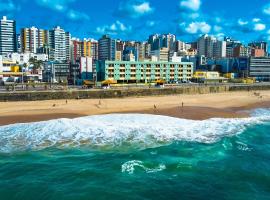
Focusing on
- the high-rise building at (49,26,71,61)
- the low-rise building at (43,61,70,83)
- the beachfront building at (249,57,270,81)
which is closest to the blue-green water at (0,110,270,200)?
the low-rise building at (43,61,70,83)

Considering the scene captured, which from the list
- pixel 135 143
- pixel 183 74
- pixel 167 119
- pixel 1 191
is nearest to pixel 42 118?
pixel 167 119

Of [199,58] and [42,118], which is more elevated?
[199,58]

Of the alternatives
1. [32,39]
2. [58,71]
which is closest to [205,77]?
[58,71]

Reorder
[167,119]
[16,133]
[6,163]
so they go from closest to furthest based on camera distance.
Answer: [6,163] → [16,133] → [167,119]

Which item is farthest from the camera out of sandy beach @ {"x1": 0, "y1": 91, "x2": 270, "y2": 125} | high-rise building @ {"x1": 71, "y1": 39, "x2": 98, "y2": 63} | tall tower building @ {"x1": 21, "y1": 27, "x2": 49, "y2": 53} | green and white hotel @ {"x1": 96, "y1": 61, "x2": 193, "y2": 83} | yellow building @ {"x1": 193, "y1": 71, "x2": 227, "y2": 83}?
high-rise building @ {"x1": 71, "y1": 39, "x2": 98, "y2": 63}

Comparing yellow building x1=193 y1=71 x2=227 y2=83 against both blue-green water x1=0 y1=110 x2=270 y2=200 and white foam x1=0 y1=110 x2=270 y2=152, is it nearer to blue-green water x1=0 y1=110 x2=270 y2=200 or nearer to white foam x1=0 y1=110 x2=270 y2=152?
white foam x1=0 y1=110 x2=270 y2=152

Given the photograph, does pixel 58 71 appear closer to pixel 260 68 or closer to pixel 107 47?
pixel 107 47

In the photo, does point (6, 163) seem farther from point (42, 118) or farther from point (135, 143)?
point (42, 118)
